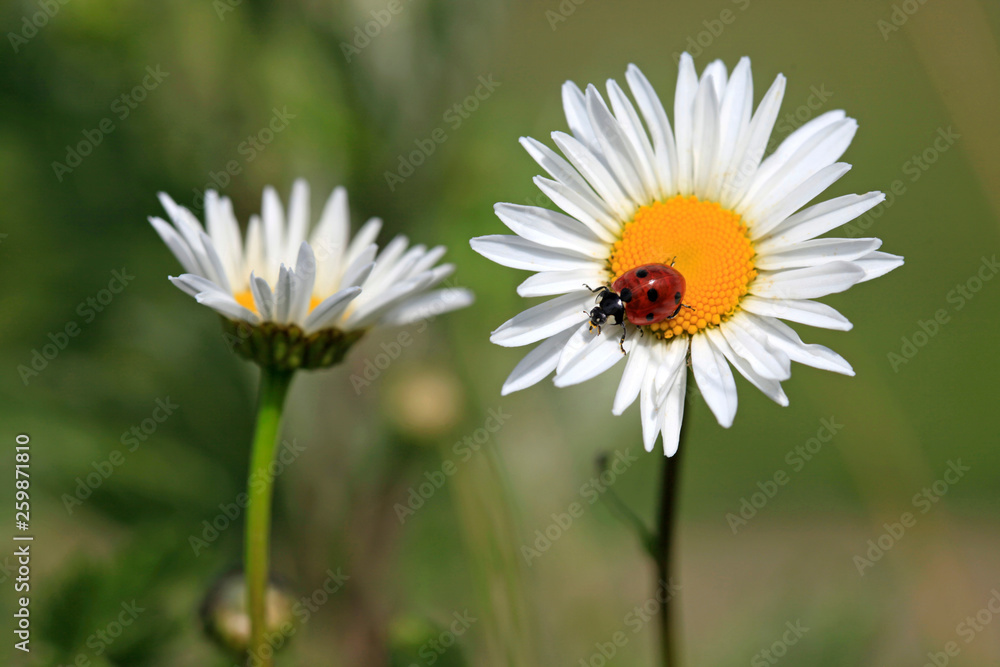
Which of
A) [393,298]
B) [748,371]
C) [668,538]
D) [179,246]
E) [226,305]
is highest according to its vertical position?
[179,246]

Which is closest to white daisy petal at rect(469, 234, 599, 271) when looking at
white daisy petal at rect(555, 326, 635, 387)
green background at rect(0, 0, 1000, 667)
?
white daisy petal at rect(555, 326, 635, 387)

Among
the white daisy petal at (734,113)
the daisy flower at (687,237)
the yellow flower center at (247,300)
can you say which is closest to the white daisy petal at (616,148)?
the daisy flower at (687,237)

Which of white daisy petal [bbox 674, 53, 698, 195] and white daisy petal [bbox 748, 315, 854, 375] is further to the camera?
white daisy petal [bbox 674, 53, 698, 195]

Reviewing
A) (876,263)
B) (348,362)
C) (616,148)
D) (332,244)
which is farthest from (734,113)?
(348,362)

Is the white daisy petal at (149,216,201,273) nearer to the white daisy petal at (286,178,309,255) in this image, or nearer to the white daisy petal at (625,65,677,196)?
the white daisy petal at (286,178,309,255)

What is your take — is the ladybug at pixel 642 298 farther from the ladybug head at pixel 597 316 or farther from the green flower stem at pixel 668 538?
the green flower stem at pixel 668 538

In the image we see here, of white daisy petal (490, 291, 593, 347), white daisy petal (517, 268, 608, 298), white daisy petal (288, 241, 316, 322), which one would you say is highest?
white daisy petal (288, 241, 316, 322)

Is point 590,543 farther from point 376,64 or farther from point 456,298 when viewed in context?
point 376,64

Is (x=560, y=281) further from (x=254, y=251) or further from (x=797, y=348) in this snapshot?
→ (x=254, y=251)
